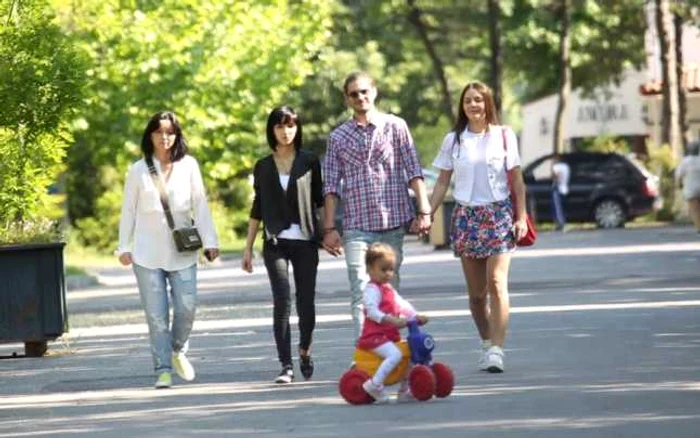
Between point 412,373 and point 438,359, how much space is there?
3.10 meters

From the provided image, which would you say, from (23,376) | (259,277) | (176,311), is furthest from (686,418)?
(259,277)

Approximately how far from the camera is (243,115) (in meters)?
47.3

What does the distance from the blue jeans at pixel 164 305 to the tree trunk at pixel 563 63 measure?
145 ft

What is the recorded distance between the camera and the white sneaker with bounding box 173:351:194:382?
14648mm

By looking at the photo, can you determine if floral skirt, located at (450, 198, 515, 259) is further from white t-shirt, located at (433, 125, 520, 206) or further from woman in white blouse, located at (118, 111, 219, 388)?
woman in white blouse, located at (118, 111, 219, 388)

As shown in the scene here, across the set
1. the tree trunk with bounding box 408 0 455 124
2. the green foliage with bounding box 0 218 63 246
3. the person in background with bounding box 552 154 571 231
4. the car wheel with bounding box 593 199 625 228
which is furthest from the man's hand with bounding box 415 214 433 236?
the tree trunk with bounding box 408 0 455 124

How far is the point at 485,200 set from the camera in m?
14.5

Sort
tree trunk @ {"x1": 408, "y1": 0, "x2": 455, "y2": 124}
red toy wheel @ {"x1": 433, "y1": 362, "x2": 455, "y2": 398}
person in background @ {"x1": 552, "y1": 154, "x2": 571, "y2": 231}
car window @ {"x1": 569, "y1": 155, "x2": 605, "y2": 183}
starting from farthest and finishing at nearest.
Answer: tree trunk @ {"x1": 408, "y1": 0, "x2": 455, "y2": 124}
car window @ {"x1": 569, "y1": 155, "x2": 605, "y2": 183}
person in background @ {"x1": 552, "y1": 154, "x2": 571, "y2": 231}
red toy wheel @ {"x1": 433, "y1": 362, "x2": 455, "y2": 398}

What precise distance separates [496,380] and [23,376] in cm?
421

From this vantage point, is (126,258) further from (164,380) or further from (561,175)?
(561,175)

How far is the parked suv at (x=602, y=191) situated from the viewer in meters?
48.4

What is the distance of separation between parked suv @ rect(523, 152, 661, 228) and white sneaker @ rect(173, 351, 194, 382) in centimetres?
3354

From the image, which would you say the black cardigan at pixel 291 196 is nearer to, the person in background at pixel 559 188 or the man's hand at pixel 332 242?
the man's hand at pixel 332 242

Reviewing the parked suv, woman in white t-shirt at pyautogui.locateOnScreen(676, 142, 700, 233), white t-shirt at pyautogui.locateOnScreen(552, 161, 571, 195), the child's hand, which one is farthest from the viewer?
the parked suv
